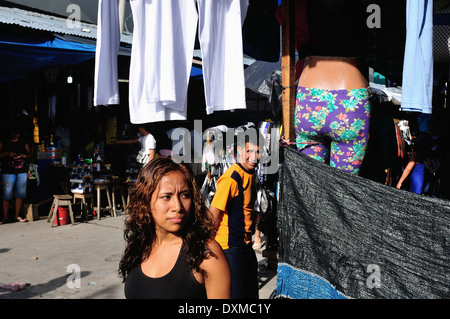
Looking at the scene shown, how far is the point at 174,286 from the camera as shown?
1.71 metres

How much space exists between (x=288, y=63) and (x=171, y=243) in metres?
1.42

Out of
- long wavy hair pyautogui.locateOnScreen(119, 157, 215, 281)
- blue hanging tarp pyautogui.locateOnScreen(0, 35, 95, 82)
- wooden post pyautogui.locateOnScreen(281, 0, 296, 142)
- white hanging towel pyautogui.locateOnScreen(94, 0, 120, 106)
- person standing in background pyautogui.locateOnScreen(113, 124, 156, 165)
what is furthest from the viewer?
person standing in background pyautogui.locateOnScreen(113, 124, 156, 165)

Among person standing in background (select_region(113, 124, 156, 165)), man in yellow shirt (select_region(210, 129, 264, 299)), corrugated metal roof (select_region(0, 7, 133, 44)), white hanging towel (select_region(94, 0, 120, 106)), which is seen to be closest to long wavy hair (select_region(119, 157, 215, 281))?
white hanging towel (select_region(94, 0, 120, 106))

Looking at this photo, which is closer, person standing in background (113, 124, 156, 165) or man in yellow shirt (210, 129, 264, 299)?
man in yellow shirt (210, 129, 264, 299)

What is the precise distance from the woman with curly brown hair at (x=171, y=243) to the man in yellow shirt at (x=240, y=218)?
1583 millimetres

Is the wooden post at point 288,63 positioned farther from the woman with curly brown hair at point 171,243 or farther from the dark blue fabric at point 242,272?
the dark blue fabric at point 242,272

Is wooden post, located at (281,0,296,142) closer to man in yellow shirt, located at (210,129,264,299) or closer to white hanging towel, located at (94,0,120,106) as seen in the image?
man in yellow shirt, located at (210,129,264,299)

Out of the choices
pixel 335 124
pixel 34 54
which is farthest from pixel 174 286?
pixel 34 54

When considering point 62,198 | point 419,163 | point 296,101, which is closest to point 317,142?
point 296,101

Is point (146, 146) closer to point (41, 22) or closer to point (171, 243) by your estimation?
point (41, 22)

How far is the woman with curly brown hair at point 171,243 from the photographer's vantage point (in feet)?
5.57

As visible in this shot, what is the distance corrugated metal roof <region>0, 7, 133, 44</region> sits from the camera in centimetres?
708

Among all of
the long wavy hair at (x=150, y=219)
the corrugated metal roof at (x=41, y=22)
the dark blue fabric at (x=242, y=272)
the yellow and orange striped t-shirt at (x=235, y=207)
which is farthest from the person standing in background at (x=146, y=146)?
the long wavy hair at (x=150, y=219)

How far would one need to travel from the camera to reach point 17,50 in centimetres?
636
